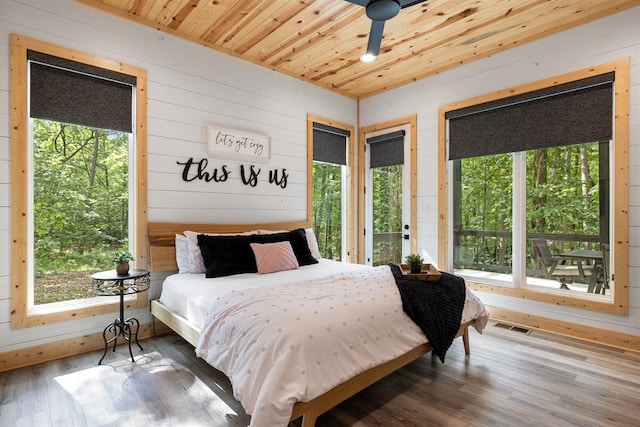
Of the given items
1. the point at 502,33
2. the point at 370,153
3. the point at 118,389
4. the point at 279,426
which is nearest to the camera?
the point at 279,426

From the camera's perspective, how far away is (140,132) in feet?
10.4

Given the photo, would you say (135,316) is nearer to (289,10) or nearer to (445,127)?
(289,10)

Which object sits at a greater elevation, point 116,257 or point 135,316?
point 116,257

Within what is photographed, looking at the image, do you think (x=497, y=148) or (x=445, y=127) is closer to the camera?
(x=497, y=148)

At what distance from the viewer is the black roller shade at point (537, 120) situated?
3146 mm

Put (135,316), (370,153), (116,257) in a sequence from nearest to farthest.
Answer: (116,257) < (135,316) < (370,153)

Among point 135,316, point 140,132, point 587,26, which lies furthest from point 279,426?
point 587,26

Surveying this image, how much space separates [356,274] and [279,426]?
1.48 meters

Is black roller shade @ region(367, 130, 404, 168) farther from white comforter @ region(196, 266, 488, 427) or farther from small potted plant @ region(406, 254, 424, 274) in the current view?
white comforter @ region(196, 266, 488, 427)

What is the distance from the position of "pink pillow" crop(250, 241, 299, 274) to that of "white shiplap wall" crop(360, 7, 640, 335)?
6.34 feet

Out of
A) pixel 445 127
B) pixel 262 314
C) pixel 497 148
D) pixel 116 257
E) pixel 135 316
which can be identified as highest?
pixel 445 127

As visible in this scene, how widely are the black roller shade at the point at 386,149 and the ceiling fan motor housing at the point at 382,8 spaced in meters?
2.57

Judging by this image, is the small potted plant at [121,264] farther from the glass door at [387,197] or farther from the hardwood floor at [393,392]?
the glass door at [387,197]

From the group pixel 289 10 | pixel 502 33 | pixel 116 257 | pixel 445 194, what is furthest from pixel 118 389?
pixel 502 33
